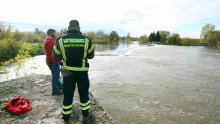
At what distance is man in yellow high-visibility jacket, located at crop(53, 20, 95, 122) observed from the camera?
407 cm

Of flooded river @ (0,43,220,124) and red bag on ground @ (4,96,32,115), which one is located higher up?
red bag on ground @ (4,96,32,115)

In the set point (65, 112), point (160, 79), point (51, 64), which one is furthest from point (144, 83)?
point (65, 112)

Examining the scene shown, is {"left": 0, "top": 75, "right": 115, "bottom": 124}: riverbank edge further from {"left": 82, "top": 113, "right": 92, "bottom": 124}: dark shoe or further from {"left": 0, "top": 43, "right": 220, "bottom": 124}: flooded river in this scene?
{"left": 0, "top": 43, "right": 220, "bottom": 124}: flooded river

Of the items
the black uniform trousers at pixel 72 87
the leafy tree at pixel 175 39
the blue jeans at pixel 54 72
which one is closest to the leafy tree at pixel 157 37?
the leafy tree at pixel 175 39

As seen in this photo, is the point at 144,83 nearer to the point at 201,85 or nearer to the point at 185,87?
the point at 185,87

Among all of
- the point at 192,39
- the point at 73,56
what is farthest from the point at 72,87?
the point at 192,39

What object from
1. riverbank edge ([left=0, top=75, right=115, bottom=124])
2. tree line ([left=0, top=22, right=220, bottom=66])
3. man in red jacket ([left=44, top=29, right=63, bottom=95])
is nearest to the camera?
riverbank edge ([left=0, top=75, right=115, bottom=124])

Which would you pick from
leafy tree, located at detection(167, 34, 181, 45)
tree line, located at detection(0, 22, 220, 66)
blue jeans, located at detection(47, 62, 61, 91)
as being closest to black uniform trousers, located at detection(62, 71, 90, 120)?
tree line, located at detection(0, 22, 220, 66)

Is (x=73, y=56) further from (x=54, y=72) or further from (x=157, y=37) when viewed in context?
(x=157, y=37)

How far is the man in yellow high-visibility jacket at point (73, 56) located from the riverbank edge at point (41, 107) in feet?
2.31

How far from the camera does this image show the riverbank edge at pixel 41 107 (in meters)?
4.75

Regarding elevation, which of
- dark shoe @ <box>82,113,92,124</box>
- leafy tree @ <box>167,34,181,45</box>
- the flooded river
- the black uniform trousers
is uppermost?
leafy tree @ <box>167,34,181,45</box>

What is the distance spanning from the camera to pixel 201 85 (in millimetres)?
11891

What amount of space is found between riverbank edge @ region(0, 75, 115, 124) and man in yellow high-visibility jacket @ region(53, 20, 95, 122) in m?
0.70
